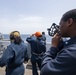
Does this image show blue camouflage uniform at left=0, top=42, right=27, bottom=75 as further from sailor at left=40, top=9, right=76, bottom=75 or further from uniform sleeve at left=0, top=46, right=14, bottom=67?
sailor at left=40, top=9, right=76, bottom=75

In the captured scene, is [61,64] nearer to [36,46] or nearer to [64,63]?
[64,63]

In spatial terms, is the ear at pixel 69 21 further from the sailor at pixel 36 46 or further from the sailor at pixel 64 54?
the sailor at pixel 36 46

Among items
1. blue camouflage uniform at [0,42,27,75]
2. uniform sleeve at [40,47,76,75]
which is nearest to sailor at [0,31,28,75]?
blue camouflage uniform at [0,42,27,75]

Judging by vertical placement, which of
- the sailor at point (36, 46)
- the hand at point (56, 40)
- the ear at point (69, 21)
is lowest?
the sailor at point (36, 46)

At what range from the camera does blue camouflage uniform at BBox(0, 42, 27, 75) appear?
16.8 feet

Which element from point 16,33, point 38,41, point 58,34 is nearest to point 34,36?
point 38,41

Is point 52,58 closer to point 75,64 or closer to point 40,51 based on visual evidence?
point 75,64

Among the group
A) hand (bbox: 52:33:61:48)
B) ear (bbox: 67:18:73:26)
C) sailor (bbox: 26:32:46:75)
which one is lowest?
sailor (bbox: 26:32:46:75)

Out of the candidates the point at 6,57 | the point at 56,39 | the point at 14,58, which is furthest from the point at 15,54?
the point at 56,39

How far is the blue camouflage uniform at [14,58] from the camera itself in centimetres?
513

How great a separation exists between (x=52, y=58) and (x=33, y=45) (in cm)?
628

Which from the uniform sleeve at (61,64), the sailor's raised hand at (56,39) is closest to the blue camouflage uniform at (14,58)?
the sailor's raised hand at (56,39)

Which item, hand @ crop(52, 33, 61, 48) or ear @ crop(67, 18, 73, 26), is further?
hand @ crop(52, 33, 61, 48)

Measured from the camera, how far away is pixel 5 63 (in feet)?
16.6
